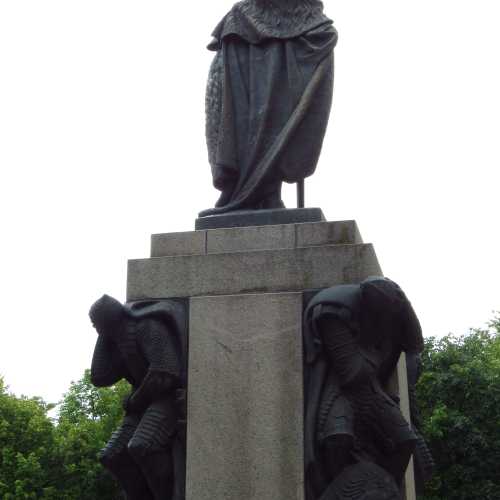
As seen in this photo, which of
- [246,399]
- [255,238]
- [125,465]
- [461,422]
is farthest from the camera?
[461,422]

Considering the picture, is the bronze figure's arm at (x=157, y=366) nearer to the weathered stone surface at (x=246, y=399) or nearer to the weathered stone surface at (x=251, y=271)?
the weathered stone surface at (x=246, y=399)

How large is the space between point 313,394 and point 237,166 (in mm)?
2444

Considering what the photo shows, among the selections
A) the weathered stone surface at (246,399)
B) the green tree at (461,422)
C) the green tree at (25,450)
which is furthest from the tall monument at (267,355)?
the green tree at (25,450)

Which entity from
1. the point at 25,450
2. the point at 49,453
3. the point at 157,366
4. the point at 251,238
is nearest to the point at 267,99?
the point at 251,238

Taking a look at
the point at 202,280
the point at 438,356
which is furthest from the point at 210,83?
the point at 438,356

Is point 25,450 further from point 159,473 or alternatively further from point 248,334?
point 248,334

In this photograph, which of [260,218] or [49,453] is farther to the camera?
[49,453]

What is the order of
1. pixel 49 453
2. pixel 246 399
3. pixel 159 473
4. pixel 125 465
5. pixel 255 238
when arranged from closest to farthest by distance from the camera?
pixel 246 399, pixel 159 473, pixel 125 465, pixel 255 238, pixel 49 453

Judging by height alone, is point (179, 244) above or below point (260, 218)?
below

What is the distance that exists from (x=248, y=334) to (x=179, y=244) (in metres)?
1.12

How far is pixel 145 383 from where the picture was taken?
24.8 feet

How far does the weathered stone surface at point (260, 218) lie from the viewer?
8.25m

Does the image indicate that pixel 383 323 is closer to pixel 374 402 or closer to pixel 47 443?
pixel 374 402

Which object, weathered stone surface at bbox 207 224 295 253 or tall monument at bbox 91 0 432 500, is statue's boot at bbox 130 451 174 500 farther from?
weathered stone surface at bbox 207 224 295 253
